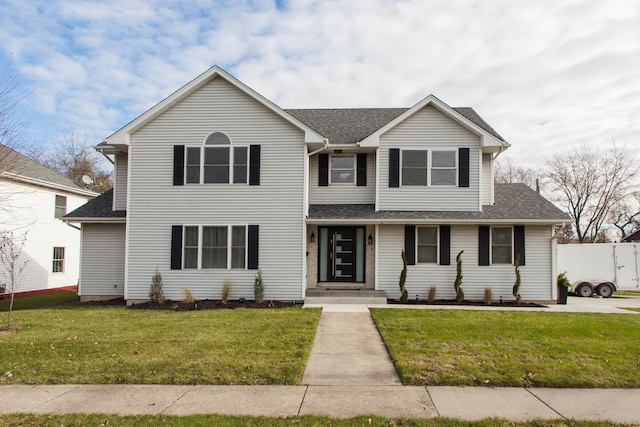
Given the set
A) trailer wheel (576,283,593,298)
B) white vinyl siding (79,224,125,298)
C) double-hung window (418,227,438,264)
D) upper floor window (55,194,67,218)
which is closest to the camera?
double-hung window (418,227,438,264)

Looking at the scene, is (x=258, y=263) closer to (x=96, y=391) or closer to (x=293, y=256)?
(x=293, y=256)

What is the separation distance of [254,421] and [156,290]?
9.88m

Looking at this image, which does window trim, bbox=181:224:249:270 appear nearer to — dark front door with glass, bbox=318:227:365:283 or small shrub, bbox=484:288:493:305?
dark front door with glass, bbox=318:227:365:283

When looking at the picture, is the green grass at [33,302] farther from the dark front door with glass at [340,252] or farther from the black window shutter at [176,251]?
the dark front door with glass at [340,252]

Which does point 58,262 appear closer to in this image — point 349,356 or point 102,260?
point 102,260

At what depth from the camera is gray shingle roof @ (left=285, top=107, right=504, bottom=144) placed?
15.5m

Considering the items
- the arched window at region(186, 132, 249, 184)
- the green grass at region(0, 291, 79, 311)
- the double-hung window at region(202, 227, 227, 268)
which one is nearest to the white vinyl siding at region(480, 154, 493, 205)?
the arched window at region(186, 132, 249, 184)

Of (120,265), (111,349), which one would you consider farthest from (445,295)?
(120,265)

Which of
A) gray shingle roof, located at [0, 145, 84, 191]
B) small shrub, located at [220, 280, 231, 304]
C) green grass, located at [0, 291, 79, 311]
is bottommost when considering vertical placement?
green grass, located at [0, 291, 79, 311]

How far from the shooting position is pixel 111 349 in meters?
7.75

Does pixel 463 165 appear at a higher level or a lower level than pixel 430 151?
lower

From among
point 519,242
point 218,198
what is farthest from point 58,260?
point 519,242

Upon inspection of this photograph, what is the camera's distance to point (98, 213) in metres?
14.7

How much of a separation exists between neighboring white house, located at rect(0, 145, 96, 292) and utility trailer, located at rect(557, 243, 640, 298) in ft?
75.2
